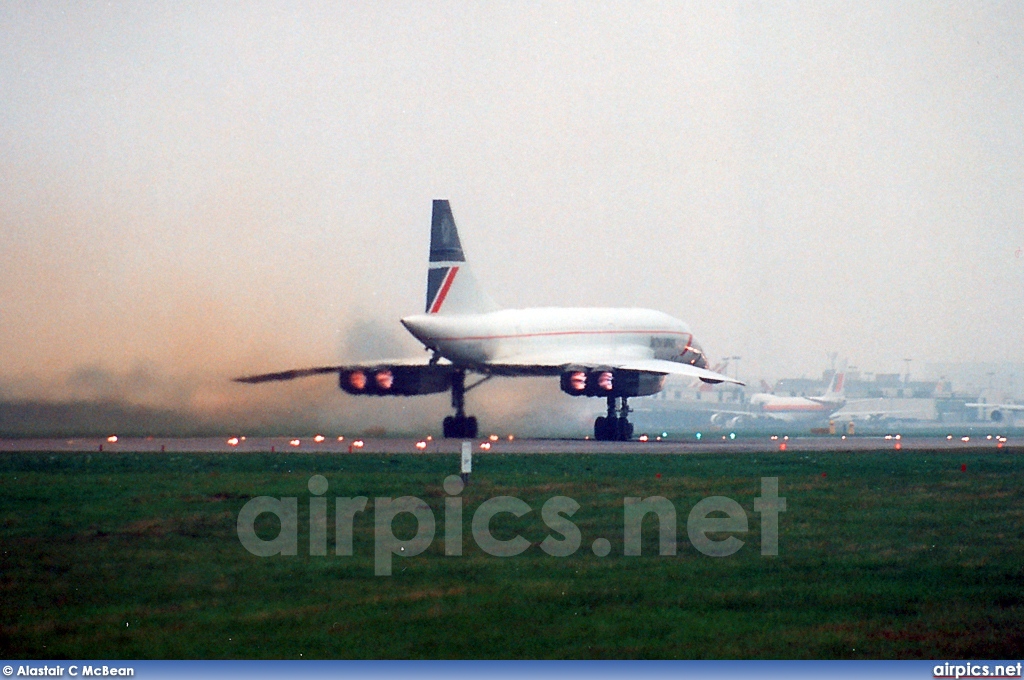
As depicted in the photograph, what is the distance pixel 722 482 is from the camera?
2925cm

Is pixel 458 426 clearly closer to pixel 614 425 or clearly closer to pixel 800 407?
pixel 614 425

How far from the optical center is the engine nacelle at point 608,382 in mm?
48531

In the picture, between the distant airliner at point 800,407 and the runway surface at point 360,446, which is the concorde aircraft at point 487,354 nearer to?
the runway surface at point 360,446

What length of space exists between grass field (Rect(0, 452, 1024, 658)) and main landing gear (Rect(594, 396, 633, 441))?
77.7ft

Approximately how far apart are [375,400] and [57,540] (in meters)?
35.5

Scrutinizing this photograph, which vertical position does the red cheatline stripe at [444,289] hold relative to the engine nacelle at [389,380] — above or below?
above

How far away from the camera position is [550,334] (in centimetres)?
5209

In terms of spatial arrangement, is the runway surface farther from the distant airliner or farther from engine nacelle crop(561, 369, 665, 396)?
the distant airliner

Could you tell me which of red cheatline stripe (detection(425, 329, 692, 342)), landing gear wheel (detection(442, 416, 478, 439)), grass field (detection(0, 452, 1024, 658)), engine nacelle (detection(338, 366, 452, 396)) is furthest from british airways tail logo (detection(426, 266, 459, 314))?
grass field (detection(0, 452, 1024, 658))

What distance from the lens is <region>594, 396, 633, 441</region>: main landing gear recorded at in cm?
5194

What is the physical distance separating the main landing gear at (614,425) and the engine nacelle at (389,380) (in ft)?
20.2

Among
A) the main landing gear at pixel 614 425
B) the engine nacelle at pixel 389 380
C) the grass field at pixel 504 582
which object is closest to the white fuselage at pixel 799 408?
the main landing gear at pixel 614 425

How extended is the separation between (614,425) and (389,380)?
863 cm

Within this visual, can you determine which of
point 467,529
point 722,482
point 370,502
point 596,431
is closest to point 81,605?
point 467,529
